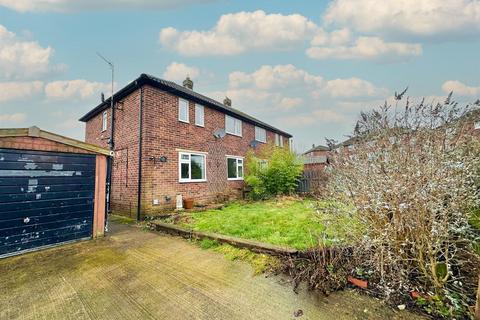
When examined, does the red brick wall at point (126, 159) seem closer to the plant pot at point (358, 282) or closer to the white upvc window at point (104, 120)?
the white upvc window at point (104, 120)

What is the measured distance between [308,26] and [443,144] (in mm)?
11031

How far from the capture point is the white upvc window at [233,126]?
41.7 ft

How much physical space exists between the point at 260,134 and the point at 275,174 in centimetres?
517

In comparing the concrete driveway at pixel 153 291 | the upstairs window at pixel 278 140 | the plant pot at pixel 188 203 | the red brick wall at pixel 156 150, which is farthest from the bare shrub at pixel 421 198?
the upstairs window at pixel 278 140

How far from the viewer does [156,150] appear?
8.52 meters

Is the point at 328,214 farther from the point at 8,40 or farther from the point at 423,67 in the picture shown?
the point at 8,40

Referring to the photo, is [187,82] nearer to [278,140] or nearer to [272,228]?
[278,140]

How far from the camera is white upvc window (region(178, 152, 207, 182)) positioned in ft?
31.0

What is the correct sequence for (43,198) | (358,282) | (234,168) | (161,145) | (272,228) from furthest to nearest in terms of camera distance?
(234,168)
(161,145)
(272,228)
(43,198)
(358,282)

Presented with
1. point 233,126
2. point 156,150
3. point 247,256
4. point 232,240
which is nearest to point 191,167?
point 156,150

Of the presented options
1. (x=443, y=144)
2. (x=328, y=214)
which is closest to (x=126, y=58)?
(x=328, y=214)

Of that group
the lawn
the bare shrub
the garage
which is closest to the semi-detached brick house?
the lawn

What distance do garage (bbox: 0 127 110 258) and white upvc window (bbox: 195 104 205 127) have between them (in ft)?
17.6

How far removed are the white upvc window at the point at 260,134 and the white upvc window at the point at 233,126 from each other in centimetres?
231
